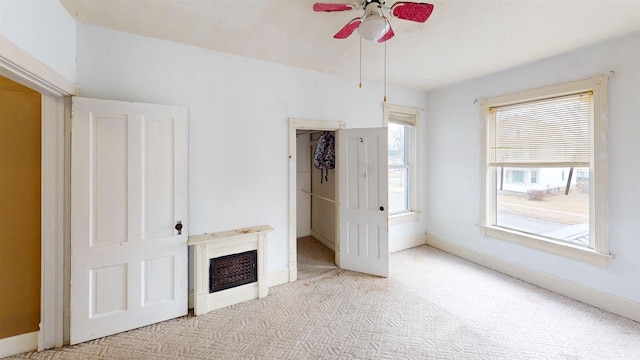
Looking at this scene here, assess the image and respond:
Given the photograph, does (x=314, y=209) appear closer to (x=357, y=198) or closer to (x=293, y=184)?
(x=357, y=198)

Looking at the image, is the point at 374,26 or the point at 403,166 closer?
the point at 374,26

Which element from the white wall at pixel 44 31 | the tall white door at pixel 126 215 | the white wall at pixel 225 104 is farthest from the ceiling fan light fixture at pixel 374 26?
the white wall at pixel 44 31

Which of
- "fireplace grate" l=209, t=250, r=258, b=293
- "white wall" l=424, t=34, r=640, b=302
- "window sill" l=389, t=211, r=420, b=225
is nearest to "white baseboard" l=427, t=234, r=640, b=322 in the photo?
"white wall" l=424, t=34, r=640, b=302

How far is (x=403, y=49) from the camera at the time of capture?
8.96 ft

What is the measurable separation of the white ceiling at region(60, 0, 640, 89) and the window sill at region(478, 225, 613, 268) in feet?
7.02

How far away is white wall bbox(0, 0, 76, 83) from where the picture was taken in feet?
4.72

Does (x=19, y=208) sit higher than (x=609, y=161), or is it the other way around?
(x=609, y=161)

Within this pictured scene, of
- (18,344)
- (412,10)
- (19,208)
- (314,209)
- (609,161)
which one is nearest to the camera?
(412,10)

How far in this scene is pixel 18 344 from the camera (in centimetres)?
200

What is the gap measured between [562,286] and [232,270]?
371cm

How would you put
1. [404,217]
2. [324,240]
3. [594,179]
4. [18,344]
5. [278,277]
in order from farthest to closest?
[324,240] < [404,217] < [278,277] < [594,179] < [18,344]

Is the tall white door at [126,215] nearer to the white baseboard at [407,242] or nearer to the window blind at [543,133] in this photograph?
the white baseboard at [407,242]

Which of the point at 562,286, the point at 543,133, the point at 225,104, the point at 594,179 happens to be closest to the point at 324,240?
the point at 225,104

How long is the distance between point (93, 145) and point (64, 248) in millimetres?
889
